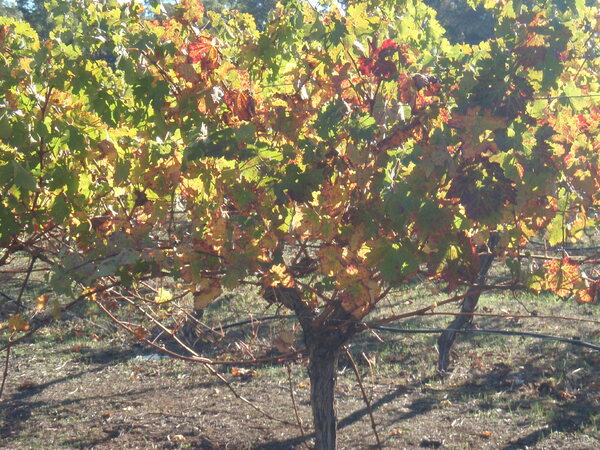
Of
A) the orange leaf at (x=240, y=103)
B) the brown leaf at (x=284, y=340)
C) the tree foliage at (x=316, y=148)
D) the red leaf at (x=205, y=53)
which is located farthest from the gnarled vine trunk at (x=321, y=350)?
Answer: the red leaf at (x=205, y=53)

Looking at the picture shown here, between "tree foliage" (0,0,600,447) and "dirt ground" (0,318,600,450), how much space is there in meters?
2.60

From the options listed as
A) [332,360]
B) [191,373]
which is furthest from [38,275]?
[332,360]

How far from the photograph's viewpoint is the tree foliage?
9.52ft

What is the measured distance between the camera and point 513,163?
294 centimetres

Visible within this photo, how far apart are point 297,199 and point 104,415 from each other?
4.12 m

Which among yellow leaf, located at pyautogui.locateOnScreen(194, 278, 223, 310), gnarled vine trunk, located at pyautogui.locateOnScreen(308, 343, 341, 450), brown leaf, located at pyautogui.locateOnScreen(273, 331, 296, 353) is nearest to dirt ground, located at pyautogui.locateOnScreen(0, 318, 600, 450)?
gnarled vine trunk, located at pyautogui.locateOnScreen(308, 343, 341, 450)

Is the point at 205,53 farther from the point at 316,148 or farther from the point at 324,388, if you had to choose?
the point at 324,388

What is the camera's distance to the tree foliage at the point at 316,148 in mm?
2900

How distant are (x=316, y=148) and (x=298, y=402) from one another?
401 centimetres

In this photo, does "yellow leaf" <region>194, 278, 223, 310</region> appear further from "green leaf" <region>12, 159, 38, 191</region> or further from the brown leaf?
"green leaf" <region>12, 159, 38, 191</region>

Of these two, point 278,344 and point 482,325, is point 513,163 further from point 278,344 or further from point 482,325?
point 482,325

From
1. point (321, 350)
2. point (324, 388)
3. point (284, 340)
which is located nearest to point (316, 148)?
point (284, 340)

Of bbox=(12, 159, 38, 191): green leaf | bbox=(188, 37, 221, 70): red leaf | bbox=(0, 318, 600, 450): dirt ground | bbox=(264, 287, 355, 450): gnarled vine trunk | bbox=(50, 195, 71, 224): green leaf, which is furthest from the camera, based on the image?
bbox=(0, 318, 600, 450): dirt ground

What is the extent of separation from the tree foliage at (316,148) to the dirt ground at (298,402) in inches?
102
